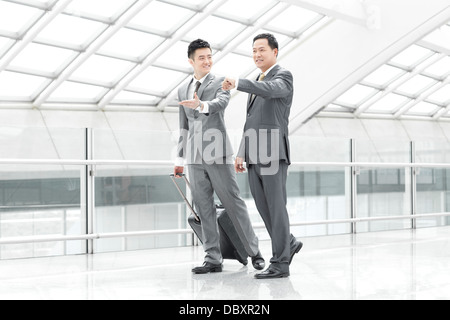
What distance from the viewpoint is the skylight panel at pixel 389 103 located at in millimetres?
29269

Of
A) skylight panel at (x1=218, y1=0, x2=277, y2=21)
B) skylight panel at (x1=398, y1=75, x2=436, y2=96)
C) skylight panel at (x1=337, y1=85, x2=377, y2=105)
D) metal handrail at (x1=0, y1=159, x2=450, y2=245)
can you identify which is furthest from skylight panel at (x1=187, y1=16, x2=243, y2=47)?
metal handrail at (x1=0, y1=159, x2=450, y2=245)

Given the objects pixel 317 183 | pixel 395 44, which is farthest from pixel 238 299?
pixel 395 44

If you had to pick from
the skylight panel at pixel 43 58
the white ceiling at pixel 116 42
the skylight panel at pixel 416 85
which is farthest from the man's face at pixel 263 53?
the skylight panel at pixel 416 85

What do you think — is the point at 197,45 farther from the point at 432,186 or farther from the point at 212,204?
the point at 432,186

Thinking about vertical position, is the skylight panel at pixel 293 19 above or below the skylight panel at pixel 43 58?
above

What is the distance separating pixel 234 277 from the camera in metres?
4.29

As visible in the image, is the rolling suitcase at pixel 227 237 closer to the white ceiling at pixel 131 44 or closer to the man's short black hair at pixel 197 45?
the man's short black hair at pixel 197 45

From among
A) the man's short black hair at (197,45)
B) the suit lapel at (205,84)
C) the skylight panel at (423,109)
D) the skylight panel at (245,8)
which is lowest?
the suit lapel at (205,84)

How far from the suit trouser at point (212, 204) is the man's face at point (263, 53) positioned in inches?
30.5

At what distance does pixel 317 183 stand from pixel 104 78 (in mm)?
14950

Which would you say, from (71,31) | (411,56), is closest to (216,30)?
(71,31)

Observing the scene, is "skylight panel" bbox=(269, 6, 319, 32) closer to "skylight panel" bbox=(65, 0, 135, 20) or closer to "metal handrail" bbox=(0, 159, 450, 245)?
"skylight panel" bbox=(65, 0, 135, 20)

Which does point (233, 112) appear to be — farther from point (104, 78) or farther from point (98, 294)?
point (98, 294)
